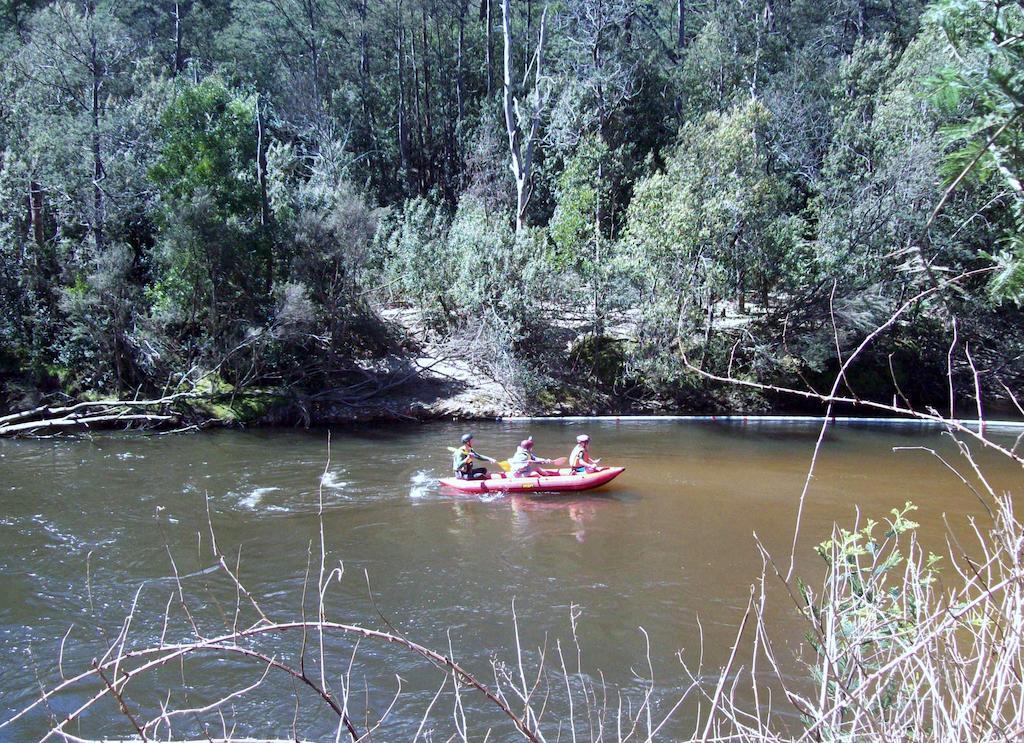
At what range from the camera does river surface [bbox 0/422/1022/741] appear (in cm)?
782

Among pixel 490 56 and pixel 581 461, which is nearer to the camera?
pixel 581 461

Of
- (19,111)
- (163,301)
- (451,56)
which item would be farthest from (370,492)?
(451,56)

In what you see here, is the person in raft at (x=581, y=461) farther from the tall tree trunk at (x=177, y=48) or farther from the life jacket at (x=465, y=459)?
the tall tree trunk at (x=177, y=48)

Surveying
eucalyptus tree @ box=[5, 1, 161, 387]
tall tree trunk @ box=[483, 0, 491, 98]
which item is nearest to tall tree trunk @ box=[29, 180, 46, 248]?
eucalyptus tree @ box=[5, 1, 161, 387]

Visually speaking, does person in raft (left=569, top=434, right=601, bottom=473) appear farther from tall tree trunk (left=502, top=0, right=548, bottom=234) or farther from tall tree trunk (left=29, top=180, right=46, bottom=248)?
tall tree trunk (left=29, top=180, right=46, bottom=248)

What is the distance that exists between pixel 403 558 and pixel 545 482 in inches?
141

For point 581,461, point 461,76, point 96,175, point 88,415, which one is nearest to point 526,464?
point 581,461

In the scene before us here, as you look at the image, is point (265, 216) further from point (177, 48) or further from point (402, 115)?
point (177, 48)

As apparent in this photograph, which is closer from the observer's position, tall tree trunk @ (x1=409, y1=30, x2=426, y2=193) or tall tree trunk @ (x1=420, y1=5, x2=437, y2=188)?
tall tree trunk @ (x1=409, y1=30, x2=426, y2=193)

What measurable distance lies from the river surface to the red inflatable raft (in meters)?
0.23

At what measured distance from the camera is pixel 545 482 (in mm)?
14016

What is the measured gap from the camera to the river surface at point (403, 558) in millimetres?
7820

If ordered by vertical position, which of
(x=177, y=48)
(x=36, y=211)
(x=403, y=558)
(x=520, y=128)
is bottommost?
(x=403, y=558)

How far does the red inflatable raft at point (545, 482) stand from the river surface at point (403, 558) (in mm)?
226
